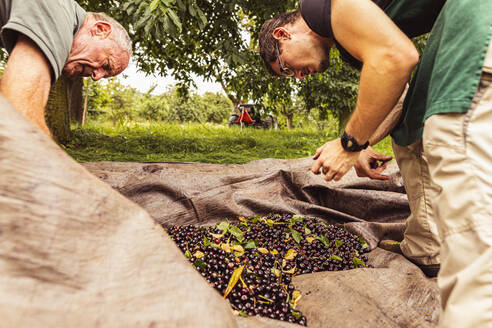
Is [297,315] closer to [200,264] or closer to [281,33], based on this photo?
[200,264]

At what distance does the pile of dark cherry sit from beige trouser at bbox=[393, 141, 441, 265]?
30 centimetres

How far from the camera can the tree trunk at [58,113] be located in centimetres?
465

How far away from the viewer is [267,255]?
5.77ft

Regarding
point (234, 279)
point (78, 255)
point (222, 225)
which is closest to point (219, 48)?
point (222, 225)

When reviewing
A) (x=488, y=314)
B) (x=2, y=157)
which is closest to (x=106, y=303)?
(x=2, y=157)

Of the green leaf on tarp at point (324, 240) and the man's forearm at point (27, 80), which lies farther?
the green leaf on tarp at point (324, 240)

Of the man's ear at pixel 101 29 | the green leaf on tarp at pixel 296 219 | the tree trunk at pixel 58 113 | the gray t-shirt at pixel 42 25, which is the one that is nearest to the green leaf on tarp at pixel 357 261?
the green leaf on tarp at pixel 296 219

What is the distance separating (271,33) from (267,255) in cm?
127

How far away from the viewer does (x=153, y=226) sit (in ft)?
2.07

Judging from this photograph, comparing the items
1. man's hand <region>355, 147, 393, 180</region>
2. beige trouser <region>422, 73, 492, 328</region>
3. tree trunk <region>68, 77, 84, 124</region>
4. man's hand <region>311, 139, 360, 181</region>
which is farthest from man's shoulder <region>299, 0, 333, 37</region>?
tree trunk <region>68, 77, 84, 124</region>

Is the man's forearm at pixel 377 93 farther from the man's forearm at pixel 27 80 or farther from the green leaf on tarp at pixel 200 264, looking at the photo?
the man's forearm at pixel 27 80

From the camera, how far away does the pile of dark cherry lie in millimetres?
1363

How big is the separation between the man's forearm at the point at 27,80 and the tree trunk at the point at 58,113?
3602mm

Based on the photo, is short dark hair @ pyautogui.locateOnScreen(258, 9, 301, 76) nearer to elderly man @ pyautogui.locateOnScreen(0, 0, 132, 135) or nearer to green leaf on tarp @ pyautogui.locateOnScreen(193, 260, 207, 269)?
elderly man @ pyautogui.locateOnScreen(0, 0, 132, 135)
